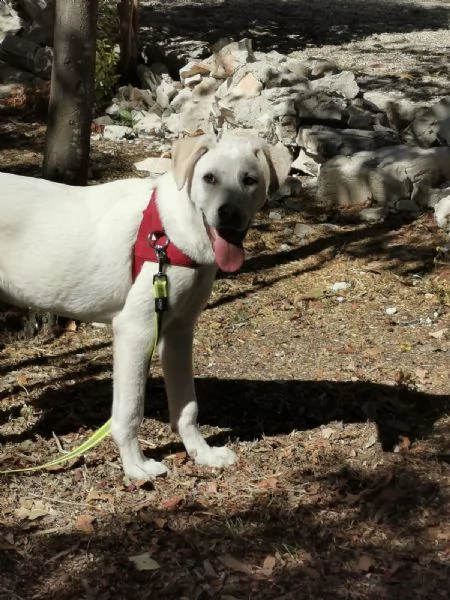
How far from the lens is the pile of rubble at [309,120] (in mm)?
8312

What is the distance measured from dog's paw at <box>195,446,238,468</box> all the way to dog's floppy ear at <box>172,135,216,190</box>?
54.6 inches

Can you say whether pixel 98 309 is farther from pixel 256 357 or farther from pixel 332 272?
pixel 332 272

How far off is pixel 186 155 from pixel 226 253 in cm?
46

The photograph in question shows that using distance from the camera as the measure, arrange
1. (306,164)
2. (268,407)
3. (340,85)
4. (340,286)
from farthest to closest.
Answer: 1. (340,85)
2. (306,164)
3. (340,286)
4. (268,407)

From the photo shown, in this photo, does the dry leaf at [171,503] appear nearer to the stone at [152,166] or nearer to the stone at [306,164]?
the stone at [152,166]

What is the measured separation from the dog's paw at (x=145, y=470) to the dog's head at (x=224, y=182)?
3.52 ft

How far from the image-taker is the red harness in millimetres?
3994

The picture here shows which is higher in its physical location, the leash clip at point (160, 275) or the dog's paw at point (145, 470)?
the leash clip at point (160, 275)

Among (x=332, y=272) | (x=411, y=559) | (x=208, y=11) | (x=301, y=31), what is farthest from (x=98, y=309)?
(x=208, y=11)

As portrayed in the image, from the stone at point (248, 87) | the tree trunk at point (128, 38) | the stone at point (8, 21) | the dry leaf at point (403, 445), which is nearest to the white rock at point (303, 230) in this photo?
the stone at point (248, 87)

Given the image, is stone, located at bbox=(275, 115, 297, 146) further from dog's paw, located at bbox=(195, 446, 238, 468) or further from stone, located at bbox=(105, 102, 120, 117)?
dog's paw, located at bbox=(195, 446, 238, 468)

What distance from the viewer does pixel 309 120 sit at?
9.47 metres

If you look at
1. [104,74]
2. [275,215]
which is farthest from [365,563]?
[104,74]

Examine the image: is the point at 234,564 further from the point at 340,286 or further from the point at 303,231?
the point at 303,231
